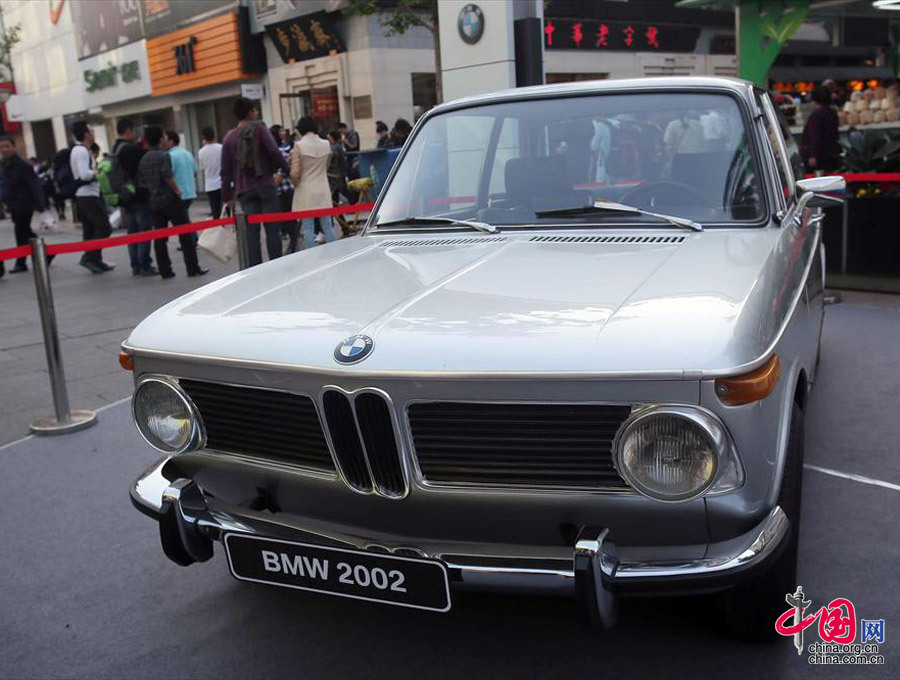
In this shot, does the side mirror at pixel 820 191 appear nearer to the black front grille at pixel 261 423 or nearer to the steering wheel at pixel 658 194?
the steering wheel at pixel 658 194

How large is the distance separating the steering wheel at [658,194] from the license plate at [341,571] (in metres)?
1.79

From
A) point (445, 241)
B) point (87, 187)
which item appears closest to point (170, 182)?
point (87, 187)

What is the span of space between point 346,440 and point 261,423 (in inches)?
13.3

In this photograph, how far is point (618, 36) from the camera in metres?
25.8

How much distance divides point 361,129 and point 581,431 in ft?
69.8

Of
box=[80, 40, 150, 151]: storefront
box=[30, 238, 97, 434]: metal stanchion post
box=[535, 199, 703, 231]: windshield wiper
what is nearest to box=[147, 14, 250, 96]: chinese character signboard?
box=[80, 40, 150, 151]: storefront

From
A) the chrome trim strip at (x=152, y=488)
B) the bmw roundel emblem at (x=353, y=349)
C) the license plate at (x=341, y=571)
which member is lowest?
the license plate at (x=341, y=571)

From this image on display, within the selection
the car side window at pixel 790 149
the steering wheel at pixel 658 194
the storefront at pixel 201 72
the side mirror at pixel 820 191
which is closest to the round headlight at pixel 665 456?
the steering wheel at pixel 658 194

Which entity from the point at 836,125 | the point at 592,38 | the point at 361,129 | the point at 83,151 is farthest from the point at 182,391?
the point at 592,38

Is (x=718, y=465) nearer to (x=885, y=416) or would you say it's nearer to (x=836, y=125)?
(x=885, y=416)

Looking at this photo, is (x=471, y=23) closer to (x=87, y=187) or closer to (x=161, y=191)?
(x=161, y=191)

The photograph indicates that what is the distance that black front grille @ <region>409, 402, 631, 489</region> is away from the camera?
2.18 metres

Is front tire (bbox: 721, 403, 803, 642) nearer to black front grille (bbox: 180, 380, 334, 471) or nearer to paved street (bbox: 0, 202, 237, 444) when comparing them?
black front grille (bbox: 180, 380, 334, 471)

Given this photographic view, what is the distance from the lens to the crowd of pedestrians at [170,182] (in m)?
9.65
